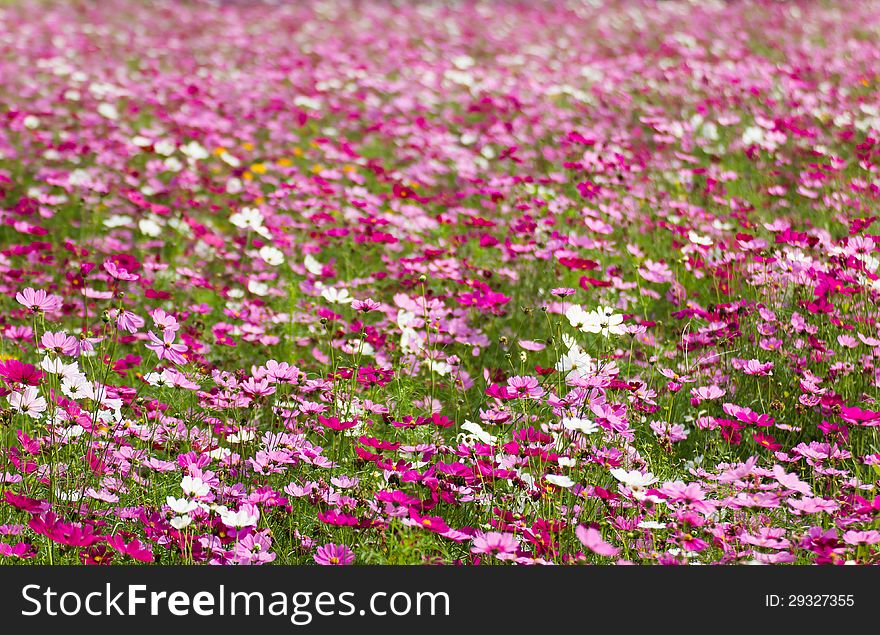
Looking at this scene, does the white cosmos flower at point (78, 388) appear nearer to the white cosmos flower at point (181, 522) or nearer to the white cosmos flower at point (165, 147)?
the white cosmos flower at point (181, 522)

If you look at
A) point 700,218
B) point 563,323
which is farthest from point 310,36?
point 563,323

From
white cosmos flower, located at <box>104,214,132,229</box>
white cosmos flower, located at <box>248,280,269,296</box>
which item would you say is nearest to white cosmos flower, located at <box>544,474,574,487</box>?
white cosmos flower, located at <box>248,280,269,296</box>

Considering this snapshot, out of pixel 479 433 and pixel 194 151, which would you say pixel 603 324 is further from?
pixel 194 151

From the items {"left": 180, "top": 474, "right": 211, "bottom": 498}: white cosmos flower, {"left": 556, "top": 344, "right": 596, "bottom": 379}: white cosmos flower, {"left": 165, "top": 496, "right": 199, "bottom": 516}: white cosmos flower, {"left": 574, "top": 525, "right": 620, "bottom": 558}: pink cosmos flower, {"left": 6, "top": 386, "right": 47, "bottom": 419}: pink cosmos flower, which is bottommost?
{"left": 180, "top": 474, "right": 211, "bottom": 498}: white cosmos flower

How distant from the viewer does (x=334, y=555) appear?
2164 mm

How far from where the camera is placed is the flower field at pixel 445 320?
7.59 feet

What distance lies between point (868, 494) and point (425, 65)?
6.65 metres

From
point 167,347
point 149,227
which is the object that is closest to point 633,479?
point 167,347

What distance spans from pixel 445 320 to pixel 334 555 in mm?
1495

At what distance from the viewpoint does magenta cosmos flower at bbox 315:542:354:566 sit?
214 centimetres

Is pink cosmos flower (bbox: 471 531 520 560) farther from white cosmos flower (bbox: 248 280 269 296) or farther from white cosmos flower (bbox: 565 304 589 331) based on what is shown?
white cosmos flower (bbox: 248 280 269 296)

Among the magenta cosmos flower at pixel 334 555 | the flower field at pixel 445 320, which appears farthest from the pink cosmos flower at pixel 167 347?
the magenta cosmos flower at pixel 334 555
